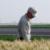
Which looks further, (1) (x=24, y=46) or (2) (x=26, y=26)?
(2) (x=26, y=26)

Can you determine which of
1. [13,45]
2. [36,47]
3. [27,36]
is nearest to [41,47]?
[36,47]

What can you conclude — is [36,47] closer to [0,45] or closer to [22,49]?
[22,49]

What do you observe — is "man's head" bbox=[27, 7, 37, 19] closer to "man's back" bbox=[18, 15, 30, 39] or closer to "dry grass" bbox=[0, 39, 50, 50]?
"man's back" bbox=[18, 15, 30, 39]

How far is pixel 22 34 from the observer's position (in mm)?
7098

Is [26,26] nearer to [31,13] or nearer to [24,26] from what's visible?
[24,26]

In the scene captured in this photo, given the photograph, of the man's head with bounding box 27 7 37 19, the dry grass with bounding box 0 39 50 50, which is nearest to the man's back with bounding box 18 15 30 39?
the man's head with bounding box 27 7 37 19

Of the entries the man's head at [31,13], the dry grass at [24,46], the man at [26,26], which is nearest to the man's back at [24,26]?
the man at [26,26]

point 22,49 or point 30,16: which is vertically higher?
point 30,16

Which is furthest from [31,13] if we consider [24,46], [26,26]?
[24,46]

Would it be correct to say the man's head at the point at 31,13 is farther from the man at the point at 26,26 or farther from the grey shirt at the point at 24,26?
the grey shirt at the point at 24,26

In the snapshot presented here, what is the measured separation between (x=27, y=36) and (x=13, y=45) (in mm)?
1072

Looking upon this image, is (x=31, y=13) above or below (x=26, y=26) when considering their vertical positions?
above

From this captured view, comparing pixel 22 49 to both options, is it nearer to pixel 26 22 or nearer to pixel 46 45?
pixel 46 45

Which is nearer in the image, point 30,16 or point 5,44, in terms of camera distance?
point 5,44
